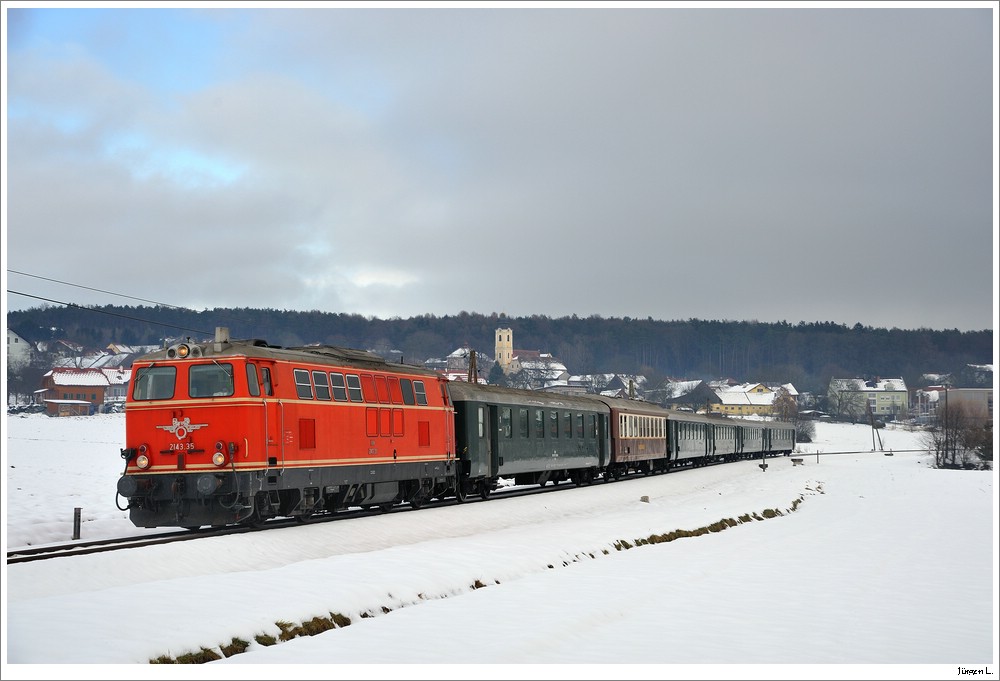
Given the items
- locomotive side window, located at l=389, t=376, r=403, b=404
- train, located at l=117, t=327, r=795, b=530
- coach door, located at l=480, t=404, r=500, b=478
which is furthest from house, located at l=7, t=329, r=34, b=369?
locomotive side window, located at l=389, t=376, r=403, b=404

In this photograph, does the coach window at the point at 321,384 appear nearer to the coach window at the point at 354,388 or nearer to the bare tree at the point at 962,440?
the coach window at the point at 354,388

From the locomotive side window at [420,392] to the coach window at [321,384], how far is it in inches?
190

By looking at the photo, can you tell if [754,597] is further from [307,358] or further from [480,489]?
[480,489]

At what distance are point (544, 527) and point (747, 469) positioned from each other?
4486cm

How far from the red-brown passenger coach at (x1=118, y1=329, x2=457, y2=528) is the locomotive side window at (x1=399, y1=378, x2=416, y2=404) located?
266 cm

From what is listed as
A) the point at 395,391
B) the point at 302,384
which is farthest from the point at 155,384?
the point at 395,391

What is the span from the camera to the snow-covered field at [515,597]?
10930 millimetres

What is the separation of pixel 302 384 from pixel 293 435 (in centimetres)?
122

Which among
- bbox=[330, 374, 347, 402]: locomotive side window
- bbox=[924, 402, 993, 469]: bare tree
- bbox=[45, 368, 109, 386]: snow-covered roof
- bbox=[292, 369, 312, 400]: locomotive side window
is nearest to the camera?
bbox=[292, 369, 312, 400]: locomotive side window

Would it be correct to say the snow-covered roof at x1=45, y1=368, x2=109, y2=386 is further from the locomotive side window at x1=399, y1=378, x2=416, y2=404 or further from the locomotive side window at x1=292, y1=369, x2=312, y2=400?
the locomotive side window at x1=292, y1=369, x2=312, y2=400

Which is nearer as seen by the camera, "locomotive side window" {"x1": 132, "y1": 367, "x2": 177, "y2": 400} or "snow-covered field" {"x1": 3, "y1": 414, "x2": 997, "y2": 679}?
"snow-covered field" {"x1": 3, "y1": 414, "x2": 997, "y2": 679}

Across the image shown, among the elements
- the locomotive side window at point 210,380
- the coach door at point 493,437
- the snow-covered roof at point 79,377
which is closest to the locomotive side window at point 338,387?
the locomotive side window at point 210,380

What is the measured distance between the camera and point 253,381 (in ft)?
66.0

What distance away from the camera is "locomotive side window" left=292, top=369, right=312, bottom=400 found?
21.4m
